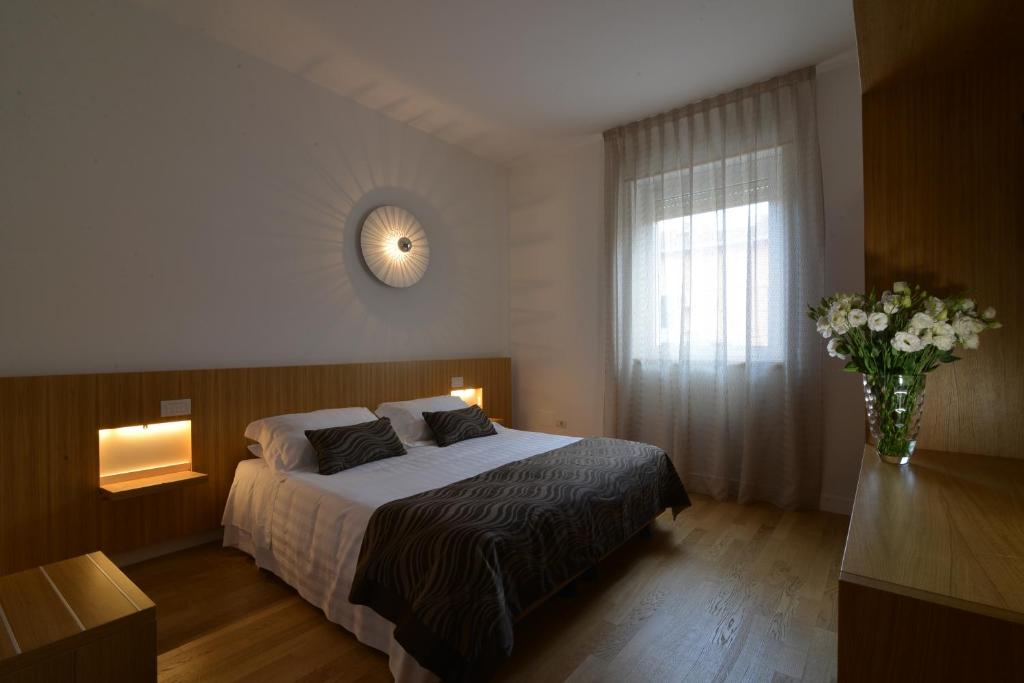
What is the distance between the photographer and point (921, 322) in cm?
136

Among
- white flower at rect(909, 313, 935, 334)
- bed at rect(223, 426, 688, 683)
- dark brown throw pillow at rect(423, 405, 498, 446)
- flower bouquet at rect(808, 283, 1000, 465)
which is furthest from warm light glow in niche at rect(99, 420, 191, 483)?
white flower at rect(909, 313, 935, 334)

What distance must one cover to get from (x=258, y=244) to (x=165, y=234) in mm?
510

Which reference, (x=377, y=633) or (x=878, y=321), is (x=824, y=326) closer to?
(x=878, y=321)

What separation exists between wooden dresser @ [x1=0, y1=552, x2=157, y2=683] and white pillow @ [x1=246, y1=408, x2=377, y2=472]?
3.87ft

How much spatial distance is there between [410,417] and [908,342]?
2.88 meters

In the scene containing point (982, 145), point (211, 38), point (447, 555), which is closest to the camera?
point (982, 145)

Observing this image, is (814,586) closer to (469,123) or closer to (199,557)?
(199,557)

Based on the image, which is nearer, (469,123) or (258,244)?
(258,244)

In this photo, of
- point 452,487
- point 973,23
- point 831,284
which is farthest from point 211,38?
point 831,284

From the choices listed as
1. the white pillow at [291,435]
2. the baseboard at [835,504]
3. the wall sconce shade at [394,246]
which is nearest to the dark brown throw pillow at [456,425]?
the white pillow at [291,435]

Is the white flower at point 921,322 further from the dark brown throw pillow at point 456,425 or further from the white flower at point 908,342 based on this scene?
the dark brown throw pillow at point 456,425

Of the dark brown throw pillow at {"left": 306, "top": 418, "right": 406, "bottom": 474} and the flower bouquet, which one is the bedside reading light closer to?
the dark brown throw pillow at {"left": 306, "top": 418, "right": 406, "bottom": 474}

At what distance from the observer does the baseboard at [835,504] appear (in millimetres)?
3281

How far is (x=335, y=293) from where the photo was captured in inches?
140
